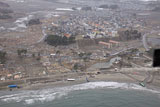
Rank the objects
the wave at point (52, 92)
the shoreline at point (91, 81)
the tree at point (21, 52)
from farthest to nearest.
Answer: the tree at point (21, 52) → the shoreline at point (91, 81) → the wave at point (52, 92)

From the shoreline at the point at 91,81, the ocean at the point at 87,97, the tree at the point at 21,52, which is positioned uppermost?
the tree at the point at 21,52

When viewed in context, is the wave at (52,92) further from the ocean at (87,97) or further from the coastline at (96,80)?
the coastline at (96,80)

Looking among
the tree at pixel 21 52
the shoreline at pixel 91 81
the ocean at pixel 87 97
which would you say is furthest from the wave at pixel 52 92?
the tree at pixel 21 52

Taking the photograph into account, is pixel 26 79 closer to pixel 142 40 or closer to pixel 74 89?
pixel 74 89

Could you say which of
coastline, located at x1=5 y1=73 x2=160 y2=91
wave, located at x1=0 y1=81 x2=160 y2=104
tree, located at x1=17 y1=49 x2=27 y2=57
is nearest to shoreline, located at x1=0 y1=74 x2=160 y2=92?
coastline, located at x1=5 y1=73 x2=160 y2=91

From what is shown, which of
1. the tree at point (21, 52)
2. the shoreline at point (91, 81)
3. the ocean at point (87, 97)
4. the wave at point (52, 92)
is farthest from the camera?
the tree at point (21, 52)

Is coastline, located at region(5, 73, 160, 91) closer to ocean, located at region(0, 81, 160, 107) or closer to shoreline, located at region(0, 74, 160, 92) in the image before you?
shoreline, located at region(0, 74, 160, 92)

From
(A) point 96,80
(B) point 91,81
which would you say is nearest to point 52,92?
(B) point 91,81
